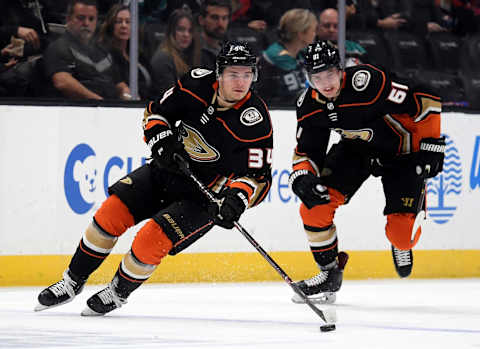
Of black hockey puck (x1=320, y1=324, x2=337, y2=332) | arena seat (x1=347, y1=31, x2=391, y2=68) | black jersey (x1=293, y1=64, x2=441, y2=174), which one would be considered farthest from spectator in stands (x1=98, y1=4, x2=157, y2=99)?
black hockey puck (x1=320, y1=324, x2=337, y2=332)

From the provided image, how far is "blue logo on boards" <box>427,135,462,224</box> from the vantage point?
6.23 meters

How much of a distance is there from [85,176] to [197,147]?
4.63 feet

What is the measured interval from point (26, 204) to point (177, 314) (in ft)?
4.74

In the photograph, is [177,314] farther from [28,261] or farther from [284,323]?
[28,261]

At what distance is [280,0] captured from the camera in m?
6.19

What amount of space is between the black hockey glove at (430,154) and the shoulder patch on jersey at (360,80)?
→ 0.39 meters

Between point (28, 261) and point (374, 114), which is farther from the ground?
point (374, 114)

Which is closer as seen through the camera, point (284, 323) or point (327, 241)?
point (284, 323)

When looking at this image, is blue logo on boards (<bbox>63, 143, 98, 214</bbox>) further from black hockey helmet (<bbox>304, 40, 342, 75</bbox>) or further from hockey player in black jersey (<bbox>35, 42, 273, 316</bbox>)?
black hockey helmet (<bbox>304, 40, 342, 75</bbox>)

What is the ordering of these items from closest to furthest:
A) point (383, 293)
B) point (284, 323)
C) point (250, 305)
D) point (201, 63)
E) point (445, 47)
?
point (284, 323) < point (250, 305) < point (383, 293) < point (201, 63) < point (445, 47)

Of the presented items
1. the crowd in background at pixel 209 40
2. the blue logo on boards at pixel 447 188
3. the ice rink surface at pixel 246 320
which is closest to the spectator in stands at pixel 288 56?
the crowd in background at pixel 209 40

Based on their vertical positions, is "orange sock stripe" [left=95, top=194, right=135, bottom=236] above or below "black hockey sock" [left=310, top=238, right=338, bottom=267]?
above

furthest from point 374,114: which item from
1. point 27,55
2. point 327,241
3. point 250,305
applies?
point 27,55

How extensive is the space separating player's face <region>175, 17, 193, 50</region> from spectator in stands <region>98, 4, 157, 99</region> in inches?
9.8
